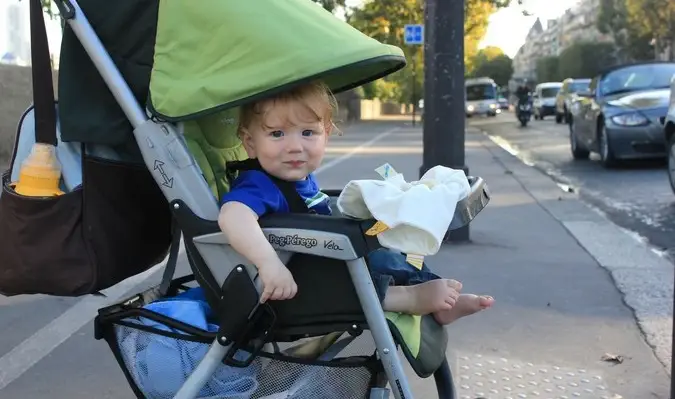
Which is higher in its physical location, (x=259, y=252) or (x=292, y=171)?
(x=292, y=171)

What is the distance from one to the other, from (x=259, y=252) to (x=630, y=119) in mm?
10012

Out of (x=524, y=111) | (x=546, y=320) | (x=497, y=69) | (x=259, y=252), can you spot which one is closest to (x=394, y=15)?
(x=524, y=111)

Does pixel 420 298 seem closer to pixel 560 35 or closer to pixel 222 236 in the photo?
pixel 222 236

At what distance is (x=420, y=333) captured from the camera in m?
2.29

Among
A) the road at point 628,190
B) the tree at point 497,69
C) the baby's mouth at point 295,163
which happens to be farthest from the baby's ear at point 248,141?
the tree at point 497,69

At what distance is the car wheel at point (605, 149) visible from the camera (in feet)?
38.2

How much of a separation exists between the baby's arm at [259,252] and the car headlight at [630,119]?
982cm

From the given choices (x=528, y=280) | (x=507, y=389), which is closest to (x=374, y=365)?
(x=507, y=389)

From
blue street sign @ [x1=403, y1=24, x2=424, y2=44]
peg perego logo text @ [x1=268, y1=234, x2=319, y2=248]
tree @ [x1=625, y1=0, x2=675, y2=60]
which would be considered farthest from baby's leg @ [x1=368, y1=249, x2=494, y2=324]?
tree @ [x1=625, y1=0, x2=675, y2=60]

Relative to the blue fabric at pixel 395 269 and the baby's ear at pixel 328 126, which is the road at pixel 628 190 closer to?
the blue fabric at pixel 395 269

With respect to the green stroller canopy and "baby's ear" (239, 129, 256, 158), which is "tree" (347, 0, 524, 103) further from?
the green stroller canopy

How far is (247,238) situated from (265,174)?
0.32m

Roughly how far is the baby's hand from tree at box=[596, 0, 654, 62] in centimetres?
6782

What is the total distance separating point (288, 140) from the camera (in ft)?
7.57
